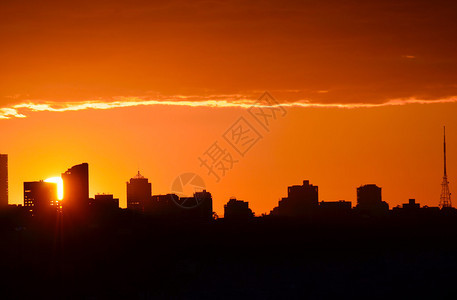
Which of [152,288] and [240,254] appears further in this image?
[240,254]

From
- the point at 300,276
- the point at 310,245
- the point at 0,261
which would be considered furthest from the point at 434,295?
the point at 0,261

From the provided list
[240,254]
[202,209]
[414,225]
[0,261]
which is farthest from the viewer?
[202,209]

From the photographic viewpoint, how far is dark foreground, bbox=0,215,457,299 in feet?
276

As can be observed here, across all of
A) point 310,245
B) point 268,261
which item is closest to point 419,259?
point 310,245

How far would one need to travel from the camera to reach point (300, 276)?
97.6 metres

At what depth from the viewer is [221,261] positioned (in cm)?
10219

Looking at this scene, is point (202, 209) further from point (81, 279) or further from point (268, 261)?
point (81, 279)

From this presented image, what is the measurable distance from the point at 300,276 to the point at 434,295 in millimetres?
14959

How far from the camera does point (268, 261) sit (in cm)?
10262

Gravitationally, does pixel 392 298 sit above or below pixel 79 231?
below

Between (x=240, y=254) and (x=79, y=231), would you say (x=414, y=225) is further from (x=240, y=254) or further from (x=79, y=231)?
(x=79, y=231)

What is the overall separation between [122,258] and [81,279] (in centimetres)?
885

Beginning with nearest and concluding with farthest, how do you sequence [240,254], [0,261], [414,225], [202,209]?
[0,261] < [240,254] < [414,225] < [202,209]

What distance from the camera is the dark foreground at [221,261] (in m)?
84.0
